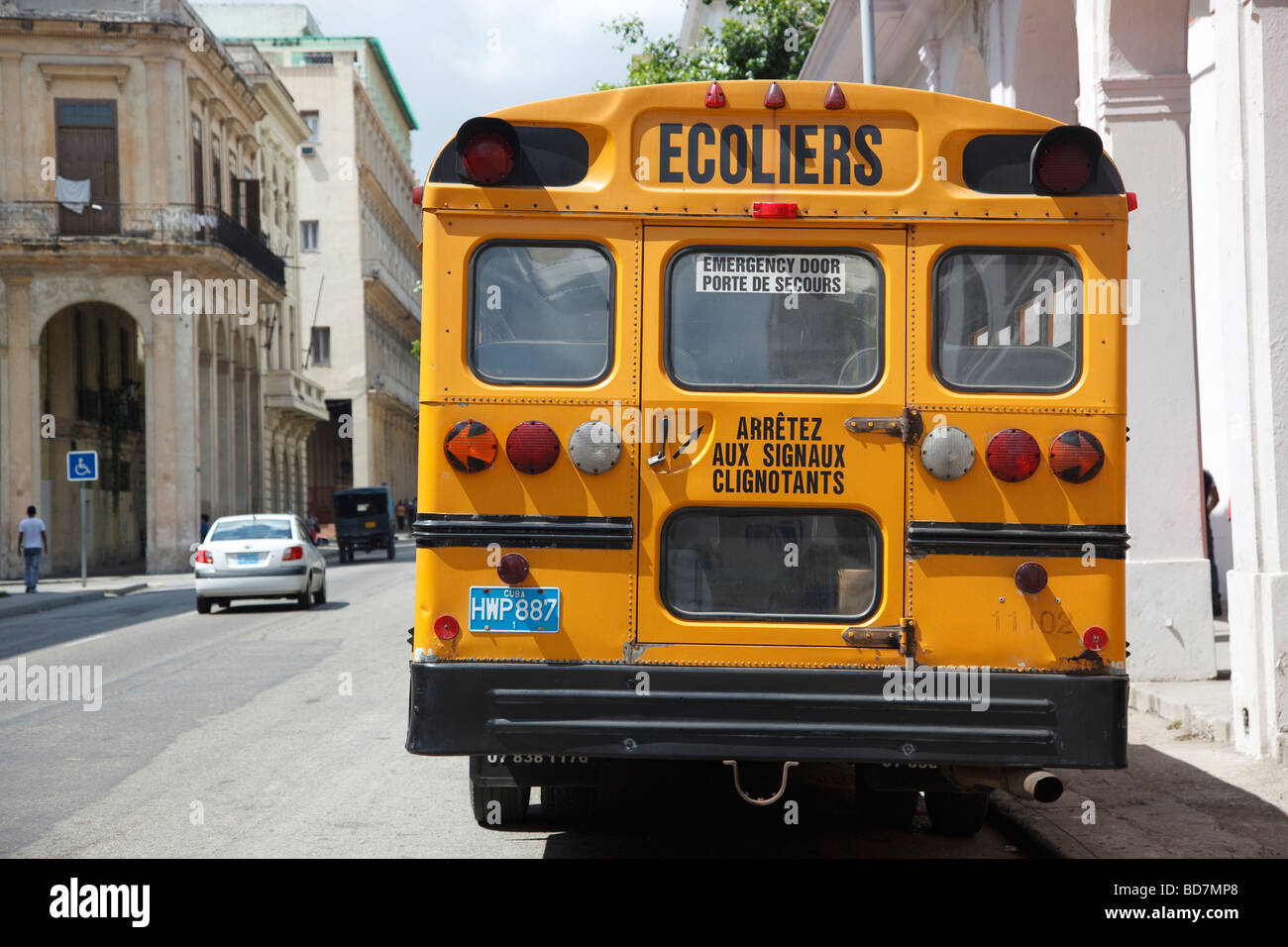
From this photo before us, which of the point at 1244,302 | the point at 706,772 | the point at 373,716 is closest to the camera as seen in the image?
the point at 706,772

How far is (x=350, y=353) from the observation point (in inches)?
2569

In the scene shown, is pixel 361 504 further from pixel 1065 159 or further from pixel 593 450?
pixel 1065 159

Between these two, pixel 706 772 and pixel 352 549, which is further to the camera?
pixel 352 549

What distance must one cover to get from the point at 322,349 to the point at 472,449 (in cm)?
6181

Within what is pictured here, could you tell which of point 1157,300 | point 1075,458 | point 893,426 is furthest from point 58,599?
point 1075,458

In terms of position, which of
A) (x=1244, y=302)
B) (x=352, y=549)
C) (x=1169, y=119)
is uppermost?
(x=1169, y=119)

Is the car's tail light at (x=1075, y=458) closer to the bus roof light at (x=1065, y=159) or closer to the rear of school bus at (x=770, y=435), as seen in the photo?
the rear of school bus at (x=770, y=435)

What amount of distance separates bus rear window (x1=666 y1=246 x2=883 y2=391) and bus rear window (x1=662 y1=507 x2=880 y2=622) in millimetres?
505

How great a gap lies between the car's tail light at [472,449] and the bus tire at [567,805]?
2.11m

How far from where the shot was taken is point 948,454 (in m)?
5.27

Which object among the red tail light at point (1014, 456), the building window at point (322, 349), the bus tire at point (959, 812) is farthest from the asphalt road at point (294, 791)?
the building window at point (322, 349)

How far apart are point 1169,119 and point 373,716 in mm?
7354
